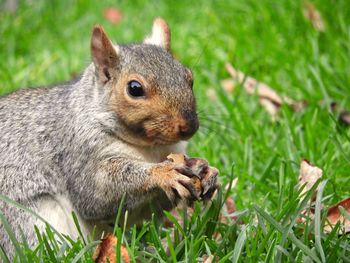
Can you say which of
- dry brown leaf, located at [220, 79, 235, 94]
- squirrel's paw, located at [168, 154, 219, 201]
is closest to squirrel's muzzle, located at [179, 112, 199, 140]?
squirrel's paw, located at [168, 154, 219, 201]

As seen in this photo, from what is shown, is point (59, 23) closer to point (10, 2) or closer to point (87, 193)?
point (10, 2)

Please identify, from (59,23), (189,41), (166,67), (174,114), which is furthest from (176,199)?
(59,23)

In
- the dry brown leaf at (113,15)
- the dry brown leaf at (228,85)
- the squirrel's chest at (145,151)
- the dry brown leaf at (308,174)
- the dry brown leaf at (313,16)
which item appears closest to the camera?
the squirrel's chest at (145,151)

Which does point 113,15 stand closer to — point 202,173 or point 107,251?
point 202,173

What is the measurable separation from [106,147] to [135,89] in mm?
289

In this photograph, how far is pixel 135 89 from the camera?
3562mm

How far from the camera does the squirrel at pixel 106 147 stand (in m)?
3.47

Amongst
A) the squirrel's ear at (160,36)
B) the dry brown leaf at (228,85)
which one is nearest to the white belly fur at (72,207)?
the squirrel's ear at (160,36)

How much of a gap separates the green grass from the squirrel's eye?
0.54m

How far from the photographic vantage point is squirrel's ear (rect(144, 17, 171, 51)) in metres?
4.03

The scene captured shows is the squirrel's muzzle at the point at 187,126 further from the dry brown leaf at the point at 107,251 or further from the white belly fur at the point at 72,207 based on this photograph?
the dry brown leaf at the point at 107,251

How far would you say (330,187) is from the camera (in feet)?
13.5

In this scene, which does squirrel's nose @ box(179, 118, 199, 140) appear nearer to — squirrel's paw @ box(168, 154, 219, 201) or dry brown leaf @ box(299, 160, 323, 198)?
squirrel's paw @ box(168, 154, 219, 201)

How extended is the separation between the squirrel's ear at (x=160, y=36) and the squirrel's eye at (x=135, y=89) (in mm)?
455
